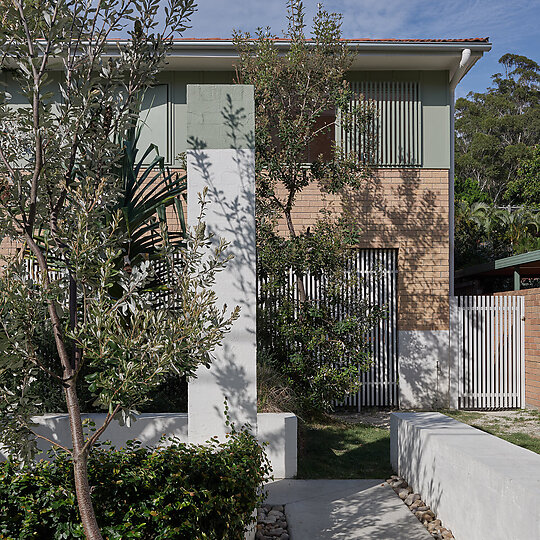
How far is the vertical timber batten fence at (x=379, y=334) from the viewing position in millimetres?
11312

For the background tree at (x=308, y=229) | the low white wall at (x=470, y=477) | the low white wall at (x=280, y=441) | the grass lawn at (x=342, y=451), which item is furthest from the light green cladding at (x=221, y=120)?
the background tree at (x=308, y=229)

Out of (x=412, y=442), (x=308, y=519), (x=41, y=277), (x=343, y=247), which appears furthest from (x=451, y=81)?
(x=41, y=277)

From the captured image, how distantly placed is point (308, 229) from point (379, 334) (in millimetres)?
3141

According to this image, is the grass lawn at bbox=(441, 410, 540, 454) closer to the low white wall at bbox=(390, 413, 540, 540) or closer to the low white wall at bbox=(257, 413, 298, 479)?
the low white wall at bbox=(390, 413, 540, 540)

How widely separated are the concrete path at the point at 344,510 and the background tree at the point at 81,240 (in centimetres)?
254

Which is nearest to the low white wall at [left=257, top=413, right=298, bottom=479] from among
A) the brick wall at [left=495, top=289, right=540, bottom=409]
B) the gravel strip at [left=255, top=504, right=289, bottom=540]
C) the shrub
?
the gravel strip at [left=255, top=504, right=289, bottom=540]

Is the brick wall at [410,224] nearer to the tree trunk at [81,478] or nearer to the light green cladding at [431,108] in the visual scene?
the light green cladding at [431,108]

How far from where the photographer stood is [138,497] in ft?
11.5

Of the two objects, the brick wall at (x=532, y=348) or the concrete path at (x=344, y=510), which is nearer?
the concrete path at (x=344, y=510)

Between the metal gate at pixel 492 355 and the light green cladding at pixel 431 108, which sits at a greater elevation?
the light green cladding at pixel 431 108

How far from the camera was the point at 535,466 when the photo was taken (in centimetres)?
399

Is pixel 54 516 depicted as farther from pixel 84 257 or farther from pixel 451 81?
pixel 451 81

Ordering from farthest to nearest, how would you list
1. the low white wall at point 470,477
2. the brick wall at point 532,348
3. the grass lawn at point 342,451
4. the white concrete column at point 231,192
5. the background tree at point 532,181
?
the background tree at point 532,181
the brick wall at point 532,348
the grass lawn at point 342,451
the white concrete column at point 231,192
the low white wall at point 470,477

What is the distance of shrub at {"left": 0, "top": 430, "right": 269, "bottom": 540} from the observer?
3288 millimetres
